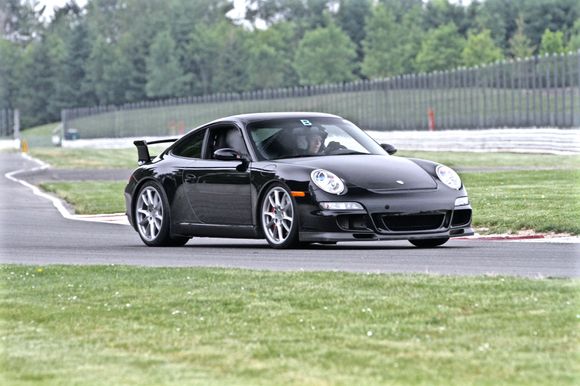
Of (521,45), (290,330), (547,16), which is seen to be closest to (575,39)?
(521,45)

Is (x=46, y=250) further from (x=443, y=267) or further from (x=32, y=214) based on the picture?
(x=32, y=214)

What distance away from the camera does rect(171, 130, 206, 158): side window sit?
15391mm

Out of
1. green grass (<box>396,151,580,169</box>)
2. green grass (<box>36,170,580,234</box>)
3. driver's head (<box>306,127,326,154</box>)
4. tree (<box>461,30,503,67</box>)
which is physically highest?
tree (<box>461,30,503,67</box>)

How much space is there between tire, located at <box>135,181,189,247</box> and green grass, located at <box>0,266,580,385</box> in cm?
476

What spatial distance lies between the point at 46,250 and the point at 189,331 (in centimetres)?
710

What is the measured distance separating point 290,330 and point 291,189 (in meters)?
5.87

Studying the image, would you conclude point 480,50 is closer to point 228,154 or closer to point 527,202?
point 527,202

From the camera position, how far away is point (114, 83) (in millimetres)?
163250

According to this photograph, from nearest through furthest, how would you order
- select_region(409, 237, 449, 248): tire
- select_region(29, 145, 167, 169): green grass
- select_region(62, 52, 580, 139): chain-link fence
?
select_region(409, 237, 449, 248): tire < select_region(62, 52, 580, 139): chain-link fence < select_region(29, 145, 167, 169): green grass

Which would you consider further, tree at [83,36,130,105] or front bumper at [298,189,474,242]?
tree at [83,36,130,105]

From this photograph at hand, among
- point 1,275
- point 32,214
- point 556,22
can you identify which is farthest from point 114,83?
point 1,275

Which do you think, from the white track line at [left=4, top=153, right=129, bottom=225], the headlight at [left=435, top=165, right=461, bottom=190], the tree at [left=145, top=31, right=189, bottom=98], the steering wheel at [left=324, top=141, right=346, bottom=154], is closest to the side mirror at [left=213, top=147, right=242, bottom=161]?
the steering wheel at [left=324, top=141, right=346, bottom=154]

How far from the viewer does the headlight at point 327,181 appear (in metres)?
13.5

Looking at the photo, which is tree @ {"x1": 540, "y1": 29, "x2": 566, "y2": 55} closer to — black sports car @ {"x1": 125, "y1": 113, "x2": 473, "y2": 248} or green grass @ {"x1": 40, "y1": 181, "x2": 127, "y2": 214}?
green grass @ {"x1": 40, "y1": 181, "x2": 127, "y2": 214}
